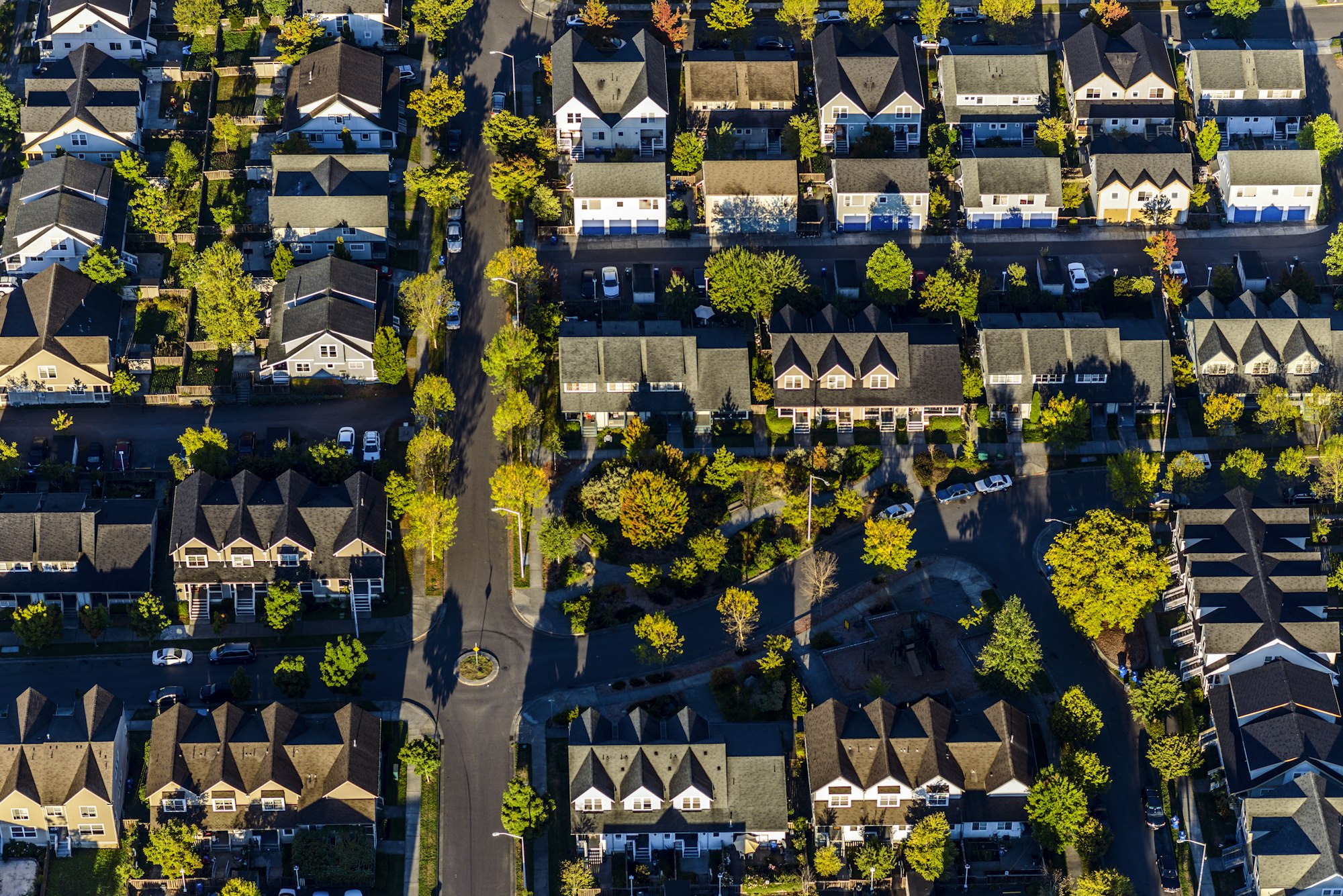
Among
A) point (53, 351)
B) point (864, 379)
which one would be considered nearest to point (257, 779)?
point (53, 351)

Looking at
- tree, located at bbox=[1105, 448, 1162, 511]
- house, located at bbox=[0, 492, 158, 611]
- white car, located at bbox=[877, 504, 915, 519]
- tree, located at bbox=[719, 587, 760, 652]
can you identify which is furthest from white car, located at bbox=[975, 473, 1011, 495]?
house, located at bbox=[0, 492, 158, 611]

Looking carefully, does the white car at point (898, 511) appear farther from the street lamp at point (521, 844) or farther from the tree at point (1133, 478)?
the street lamp at point (521, 844)

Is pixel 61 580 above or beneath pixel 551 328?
beneath

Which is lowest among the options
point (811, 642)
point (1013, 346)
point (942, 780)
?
point (942, 780)

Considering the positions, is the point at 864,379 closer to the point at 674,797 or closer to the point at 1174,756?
the point at 1174,756

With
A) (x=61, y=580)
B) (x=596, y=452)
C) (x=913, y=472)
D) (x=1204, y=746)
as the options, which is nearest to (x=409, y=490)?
(x=596, y=452)

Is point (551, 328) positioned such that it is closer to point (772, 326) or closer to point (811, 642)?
point (772, 326)
